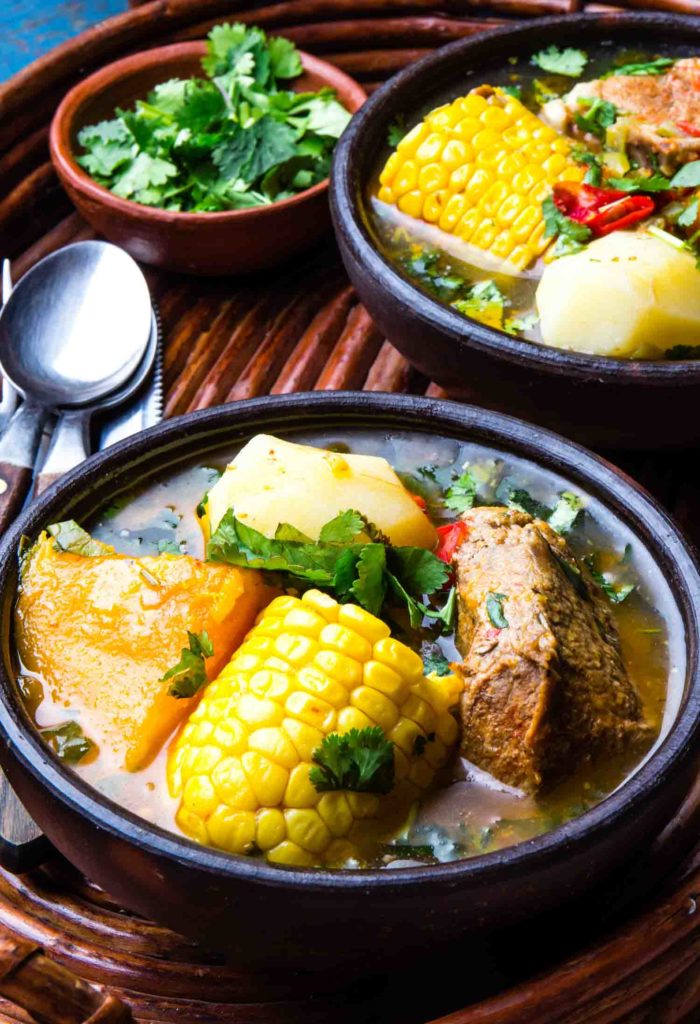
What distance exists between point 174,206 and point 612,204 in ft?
3.58

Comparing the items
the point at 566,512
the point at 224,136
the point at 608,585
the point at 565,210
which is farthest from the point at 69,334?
the point at 608,585

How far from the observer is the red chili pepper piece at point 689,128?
8.71 ft

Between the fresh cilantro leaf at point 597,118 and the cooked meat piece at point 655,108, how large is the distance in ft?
0.06

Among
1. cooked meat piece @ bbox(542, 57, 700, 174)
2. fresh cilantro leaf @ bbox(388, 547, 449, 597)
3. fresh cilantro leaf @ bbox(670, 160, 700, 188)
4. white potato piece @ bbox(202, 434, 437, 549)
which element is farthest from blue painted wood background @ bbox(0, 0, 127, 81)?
fresh cilantro leaf @ bbox(388, 547, 449, 597)

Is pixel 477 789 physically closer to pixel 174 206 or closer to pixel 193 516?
pixel 193 516

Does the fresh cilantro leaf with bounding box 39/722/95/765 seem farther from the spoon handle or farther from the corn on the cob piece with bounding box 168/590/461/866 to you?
the spoon handle

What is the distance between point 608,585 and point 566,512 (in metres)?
0.14

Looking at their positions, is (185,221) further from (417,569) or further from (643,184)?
(417,569)

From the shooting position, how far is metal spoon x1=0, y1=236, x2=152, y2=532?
8.57 feet

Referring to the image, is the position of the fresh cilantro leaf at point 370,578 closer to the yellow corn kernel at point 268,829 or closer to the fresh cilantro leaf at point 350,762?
the fresh cilantro leaf at point 350,762

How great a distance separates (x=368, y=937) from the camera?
1438 millimetres

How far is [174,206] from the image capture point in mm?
2990

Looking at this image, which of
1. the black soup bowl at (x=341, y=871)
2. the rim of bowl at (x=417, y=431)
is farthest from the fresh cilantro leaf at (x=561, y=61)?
the black soup bowl at (x=341, y=871)

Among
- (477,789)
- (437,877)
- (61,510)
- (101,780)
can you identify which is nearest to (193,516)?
(61,510)
